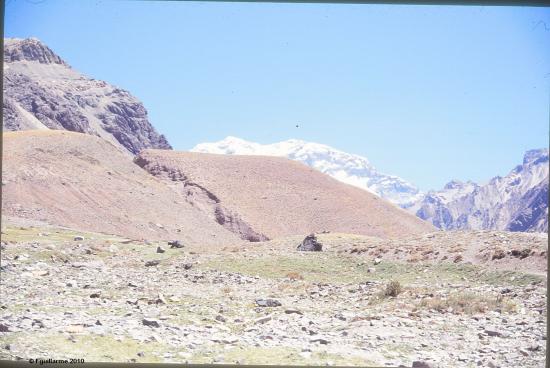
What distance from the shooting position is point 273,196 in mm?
89688

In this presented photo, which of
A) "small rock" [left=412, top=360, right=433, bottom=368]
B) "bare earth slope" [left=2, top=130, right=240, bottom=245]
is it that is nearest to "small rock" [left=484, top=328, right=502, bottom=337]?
"small rock" [left=412, top=360, right=433, bottom=368]

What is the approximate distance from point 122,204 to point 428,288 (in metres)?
46.7

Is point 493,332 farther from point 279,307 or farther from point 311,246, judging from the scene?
point 311,246

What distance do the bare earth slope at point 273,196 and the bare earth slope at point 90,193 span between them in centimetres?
722

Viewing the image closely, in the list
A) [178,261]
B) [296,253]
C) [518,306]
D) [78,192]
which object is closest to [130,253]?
[178,261]

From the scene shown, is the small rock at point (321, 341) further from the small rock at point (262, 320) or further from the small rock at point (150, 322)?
the small rock at point (150, 322)

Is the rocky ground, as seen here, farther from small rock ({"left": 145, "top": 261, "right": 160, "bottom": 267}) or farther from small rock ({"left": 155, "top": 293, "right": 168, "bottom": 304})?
small rock ({"left": 145, "top": 261, "right": 160, "bottom": 267})

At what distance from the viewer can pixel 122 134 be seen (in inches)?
6038

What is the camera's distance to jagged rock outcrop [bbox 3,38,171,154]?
413 feet

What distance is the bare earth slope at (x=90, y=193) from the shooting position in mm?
50688

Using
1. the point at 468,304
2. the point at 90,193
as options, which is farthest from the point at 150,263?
the point at 90,193

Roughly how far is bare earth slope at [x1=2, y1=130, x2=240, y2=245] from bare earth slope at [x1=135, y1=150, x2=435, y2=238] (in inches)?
284

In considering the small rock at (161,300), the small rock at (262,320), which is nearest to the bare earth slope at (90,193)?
the small rock at (161,300)

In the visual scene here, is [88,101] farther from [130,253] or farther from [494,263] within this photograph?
[494,263]
